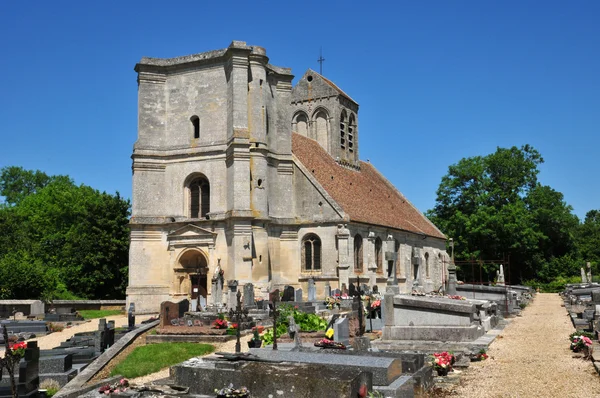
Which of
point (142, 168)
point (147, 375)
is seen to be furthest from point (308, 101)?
point (147, 375)

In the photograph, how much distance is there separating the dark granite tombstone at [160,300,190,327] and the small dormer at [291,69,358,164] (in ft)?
73.5

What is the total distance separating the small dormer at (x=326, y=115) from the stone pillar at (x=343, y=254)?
11.7 m

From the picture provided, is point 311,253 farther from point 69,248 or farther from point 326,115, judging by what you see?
point 69,248

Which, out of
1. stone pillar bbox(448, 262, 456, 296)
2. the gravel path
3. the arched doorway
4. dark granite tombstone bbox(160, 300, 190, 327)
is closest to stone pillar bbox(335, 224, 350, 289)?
stone pillar bbox(448, 262, 456, 296)

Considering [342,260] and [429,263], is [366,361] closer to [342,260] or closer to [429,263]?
[342,260]

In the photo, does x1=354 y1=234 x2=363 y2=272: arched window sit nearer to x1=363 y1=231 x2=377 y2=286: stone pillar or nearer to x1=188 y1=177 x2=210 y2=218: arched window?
x1=363 y1=231 x2=377 y2=286: stone pillar

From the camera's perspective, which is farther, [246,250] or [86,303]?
[86,303]

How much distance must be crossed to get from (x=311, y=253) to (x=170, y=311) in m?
13.4

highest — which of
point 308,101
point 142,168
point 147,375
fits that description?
point 308,101

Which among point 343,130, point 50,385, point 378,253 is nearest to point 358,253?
point 378,253

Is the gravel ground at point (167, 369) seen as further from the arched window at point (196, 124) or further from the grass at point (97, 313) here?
the arched window at point (196, 124)

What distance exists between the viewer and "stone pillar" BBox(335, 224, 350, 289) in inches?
1240

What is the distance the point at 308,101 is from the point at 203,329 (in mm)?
29075

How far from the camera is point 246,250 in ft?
96.0
